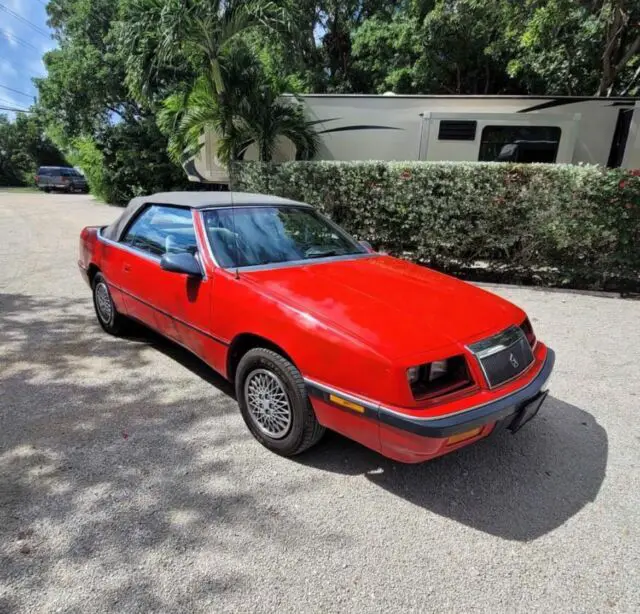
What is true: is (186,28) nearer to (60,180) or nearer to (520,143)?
(520,143)

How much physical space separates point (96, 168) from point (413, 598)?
72.2 feet

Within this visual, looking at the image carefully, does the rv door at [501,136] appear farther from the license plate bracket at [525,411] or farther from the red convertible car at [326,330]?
the license plate bracket at [525,411]

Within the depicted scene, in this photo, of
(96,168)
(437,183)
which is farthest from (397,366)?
(96,168)

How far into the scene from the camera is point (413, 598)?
195 centimetres

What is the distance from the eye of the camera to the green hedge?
20.5 feet

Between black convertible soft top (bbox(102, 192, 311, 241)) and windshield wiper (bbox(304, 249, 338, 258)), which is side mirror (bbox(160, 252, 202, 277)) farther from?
windshield wiper (bbox(304, 249, 338, 258))

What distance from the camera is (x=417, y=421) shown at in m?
2.16

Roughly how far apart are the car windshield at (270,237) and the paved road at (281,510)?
114 cm

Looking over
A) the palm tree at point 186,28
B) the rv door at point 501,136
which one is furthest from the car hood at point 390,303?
the palm tree at point 186,28

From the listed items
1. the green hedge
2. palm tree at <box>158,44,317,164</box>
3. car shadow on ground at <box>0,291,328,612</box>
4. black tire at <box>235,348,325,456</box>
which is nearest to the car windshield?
black tire at <box>235,348,325,456</box>

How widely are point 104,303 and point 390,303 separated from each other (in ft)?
10.9

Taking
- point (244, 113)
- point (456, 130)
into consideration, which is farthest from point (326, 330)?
point (244, 113)

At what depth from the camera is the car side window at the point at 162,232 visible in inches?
139

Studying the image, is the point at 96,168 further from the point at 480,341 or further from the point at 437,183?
the point at 480,341
